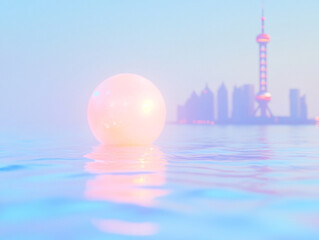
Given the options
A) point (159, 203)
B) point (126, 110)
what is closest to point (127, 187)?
point (159, 203)

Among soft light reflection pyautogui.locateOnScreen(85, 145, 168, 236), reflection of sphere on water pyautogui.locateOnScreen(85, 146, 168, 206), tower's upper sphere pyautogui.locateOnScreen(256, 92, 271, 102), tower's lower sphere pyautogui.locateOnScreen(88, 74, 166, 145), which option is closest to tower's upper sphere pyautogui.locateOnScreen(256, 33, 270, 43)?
tower's upper sphere pyautogui.locateOnScreen(256, 92, 271, 102)

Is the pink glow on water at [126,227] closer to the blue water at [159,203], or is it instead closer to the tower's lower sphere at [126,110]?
the blue water at [159,203]

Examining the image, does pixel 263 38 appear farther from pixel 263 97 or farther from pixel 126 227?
pixel 126 227

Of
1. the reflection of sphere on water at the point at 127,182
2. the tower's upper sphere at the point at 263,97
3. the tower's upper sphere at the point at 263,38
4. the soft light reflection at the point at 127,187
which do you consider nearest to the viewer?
the soft light reflection at the point at 127,187

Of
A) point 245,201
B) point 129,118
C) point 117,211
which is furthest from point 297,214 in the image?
point 129,118

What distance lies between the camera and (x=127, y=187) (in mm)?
3619

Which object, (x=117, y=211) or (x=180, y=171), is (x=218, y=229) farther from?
(x=180, y=171)

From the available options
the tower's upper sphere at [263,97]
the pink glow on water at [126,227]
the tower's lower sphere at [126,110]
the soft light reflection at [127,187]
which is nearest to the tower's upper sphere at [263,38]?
the tower's upper sphere at [263,97]

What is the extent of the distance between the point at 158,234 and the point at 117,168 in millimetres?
2870

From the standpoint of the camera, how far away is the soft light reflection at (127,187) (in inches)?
93.1

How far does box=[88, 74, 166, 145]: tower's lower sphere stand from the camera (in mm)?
8547

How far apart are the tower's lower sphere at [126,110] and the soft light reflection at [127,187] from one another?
10.1 feet

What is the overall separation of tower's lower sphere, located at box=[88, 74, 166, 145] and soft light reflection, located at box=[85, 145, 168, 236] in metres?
3.06

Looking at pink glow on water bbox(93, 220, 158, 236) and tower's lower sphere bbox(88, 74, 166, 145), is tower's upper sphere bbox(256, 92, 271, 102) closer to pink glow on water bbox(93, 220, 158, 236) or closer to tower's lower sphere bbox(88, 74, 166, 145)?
tower's lower sphere bbox(88, 74, 166, 145)
